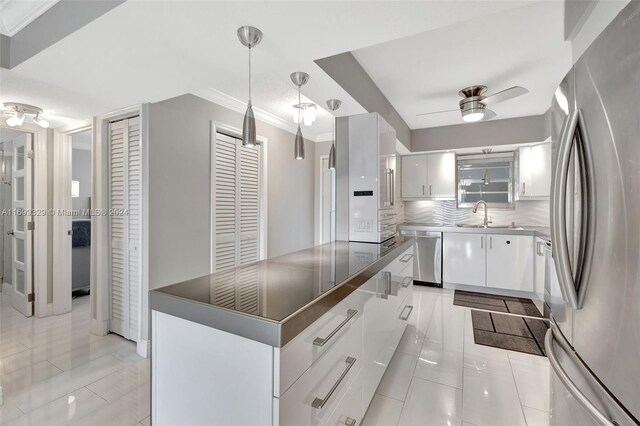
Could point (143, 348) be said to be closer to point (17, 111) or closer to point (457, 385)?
point (17, 111)

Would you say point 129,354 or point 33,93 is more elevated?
point 33,93

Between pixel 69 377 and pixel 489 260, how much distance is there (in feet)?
15.6

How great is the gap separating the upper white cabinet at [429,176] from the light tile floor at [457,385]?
2.33m

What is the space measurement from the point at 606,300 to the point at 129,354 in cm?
315

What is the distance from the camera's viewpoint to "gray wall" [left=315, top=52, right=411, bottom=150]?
2063 millimetres

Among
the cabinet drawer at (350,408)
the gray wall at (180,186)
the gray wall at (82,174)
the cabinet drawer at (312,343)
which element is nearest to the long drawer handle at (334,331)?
the cabinet drawer at (312,343)

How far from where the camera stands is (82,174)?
580 centimetres

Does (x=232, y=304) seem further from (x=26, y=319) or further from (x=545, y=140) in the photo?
(x=545, y=140)

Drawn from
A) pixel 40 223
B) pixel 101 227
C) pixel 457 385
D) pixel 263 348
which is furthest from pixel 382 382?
pixel 40 223

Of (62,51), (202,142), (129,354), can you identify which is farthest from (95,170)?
(129,354)

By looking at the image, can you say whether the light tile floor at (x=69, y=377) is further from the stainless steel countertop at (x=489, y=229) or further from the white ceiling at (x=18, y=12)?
the stainless steel countertop at (x=489, y=229)

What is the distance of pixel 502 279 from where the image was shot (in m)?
4.07

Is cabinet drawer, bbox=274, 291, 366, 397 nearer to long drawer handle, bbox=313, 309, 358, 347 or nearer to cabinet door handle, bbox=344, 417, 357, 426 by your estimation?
long drawer handle, bbox=313, 309, 358, 347

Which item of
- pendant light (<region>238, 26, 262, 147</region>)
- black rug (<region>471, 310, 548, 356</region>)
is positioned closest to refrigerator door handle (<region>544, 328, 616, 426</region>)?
pendant light (<region>238, 26, 262, 147</region>)
